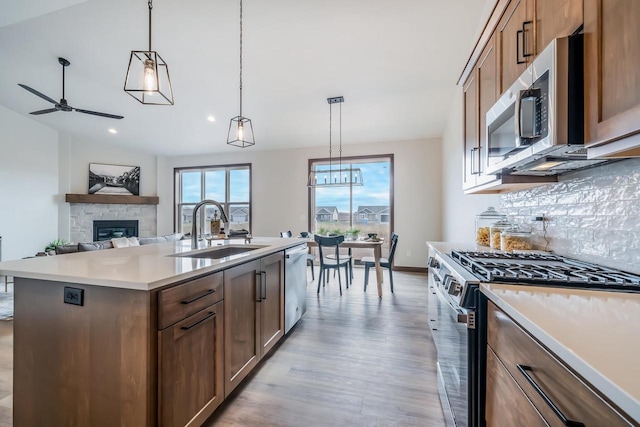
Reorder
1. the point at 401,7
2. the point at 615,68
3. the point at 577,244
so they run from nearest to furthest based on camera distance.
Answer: the point at 615,68 → the point at 577,244 → the point at 401,7

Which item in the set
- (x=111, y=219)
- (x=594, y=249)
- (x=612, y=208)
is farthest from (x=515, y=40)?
(x=111, y=219)

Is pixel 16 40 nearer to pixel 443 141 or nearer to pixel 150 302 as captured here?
pixel 150 302

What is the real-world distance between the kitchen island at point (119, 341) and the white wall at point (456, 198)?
246 cm

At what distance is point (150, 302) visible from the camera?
1067 millimetres

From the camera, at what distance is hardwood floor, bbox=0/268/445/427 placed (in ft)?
4.97

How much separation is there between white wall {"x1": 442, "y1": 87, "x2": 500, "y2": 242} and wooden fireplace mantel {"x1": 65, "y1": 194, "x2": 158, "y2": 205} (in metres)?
6.83

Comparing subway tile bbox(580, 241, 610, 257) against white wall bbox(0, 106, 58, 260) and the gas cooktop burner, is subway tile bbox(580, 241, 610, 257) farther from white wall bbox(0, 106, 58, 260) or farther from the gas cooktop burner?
white wall bbox(0, 106, 58, 260)

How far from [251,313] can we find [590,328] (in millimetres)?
1660

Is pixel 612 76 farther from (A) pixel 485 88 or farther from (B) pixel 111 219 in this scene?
(B) pixel 111 219

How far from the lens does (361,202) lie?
18.9ft

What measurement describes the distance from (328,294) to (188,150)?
5.14 metres

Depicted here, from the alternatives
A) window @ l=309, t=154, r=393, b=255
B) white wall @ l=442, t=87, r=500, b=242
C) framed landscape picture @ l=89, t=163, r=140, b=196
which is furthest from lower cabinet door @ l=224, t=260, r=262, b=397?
framed landscape picture @ l=89, t=163, r=140, b=196

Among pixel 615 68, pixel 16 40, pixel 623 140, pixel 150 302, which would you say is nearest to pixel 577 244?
pixel 623 140

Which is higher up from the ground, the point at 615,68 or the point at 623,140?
the point at 615,68
